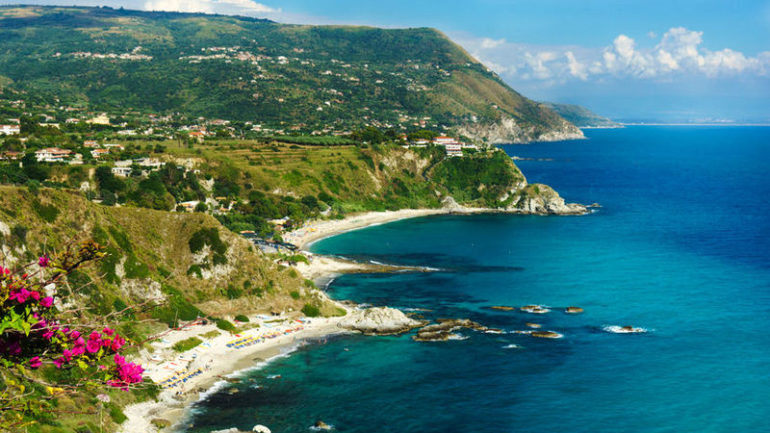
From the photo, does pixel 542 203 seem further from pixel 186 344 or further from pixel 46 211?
pixel 46 211

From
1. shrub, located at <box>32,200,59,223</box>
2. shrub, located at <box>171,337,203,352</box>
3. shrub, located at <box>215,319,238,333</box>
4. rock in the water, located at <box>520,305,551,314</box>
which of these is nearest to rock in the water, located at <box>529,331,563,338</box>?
rock in the water, located at <box>520,305,551,314</box>

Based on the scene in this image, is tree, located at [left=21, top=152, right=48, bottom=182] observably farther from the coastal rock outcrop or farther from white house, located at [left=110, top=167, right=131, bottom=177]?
the coastal rock outcrop

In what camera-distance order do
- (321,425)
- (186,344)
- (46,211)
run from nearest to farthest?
(321,425), (186,344), (46,211)

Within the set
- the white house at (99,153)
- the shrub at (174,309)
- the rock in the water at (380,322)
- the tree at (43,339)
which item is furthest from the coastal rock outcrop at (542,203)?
Result: the tree at (43,339)

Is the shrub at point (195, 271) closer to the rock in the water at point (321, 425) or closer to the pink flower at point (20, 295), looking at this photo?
the rock in the water at point (321, 425)

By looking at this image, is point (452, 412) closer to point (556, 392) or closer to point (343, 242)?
point (556, 392)

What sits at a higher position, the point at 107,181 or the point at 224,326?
the point at 107,181

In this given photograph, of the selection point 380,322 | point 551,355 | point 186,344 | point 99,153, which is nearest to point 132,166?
point 99,153
